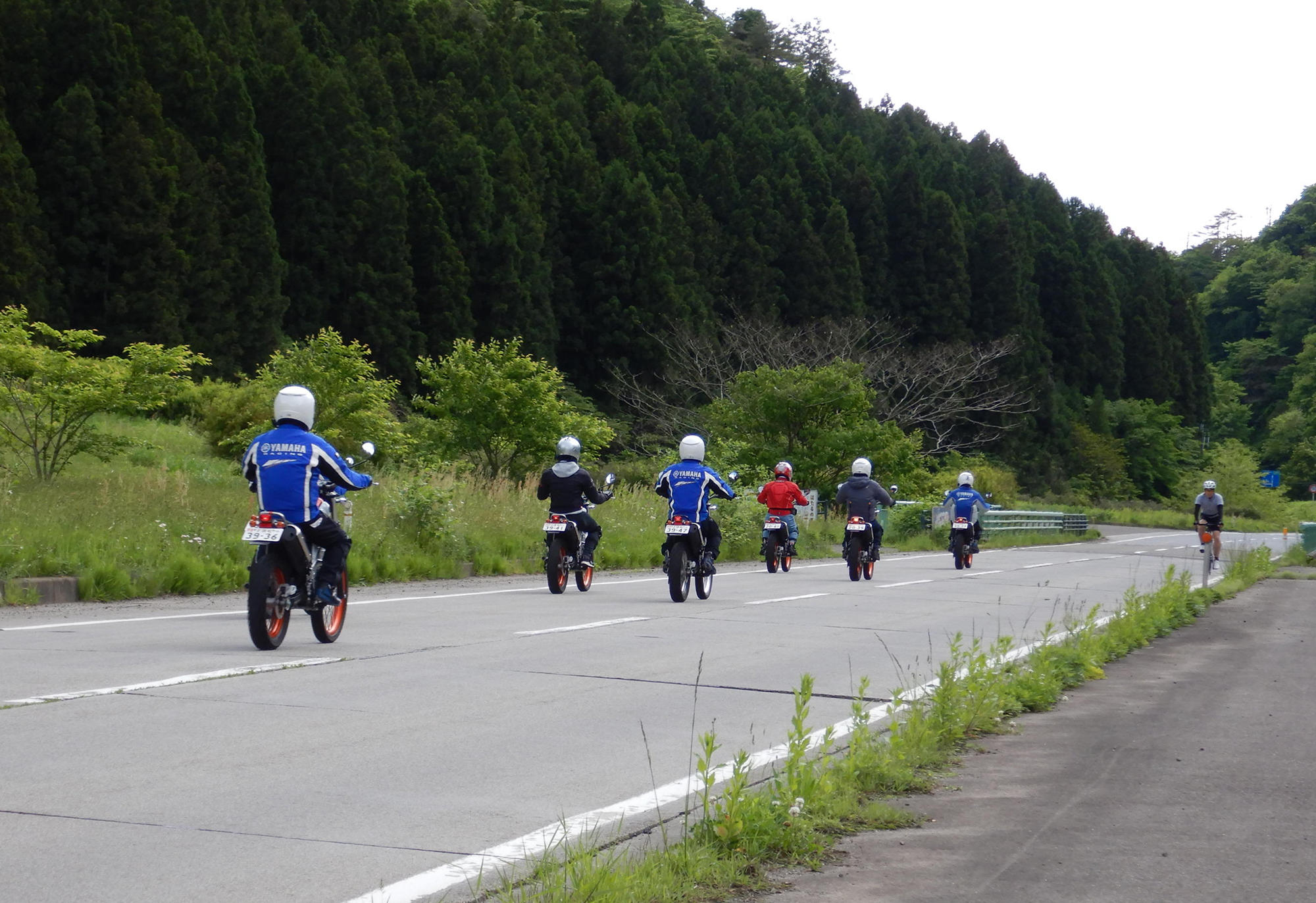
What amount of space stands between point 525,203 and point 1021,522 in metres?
24.9

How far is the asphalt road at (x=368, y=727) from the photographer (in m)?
4.65

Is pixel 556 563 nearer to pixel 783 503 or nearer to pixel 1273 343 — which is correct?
pixel 783 503

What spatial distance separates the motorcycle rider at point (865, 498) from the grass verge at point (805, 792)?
12261 millimetres

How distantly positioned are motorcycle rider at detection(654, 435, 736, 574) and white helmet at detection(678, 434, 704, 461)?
1.15 feet

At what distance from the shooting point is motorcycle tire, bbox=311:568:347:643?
1035cm

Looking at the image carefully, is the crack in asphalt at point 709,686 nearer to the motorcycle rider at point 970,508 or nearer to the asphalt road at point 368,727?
the asphalt road at point 368,727

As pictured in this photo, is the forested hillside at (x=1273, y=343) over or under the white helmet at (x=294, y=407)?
over

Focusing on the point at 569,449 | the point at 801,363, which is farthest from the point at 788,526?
the point at 801,363

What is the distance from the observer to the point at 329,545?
10.4 metres

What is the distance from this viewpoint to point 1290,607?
18.5m

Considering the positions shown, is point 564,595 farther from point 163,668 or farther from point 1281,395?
point 1281,395

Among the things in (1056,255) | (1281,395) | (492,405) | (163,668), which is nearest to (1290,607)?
(163,668)

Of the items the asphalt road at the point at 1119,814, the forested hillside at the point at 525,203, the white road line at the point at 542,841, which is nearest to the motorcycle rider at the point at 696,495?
the asphalt road at the point at 1119,814

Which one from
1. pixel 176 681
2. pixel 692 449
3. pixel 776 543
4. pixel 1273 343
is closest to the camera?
pixel 176 681
